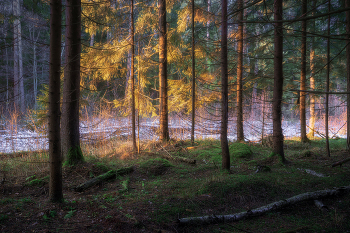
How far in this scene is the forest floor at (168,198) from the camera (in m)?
3.36

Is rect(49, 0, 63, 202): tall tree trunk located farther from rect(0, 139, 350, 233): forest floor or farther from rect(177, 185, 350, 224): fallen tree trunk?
rect(177, 185, 350, 224): fallen tree trunk

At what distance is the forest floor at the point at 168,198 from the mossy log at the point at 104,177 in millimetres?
143

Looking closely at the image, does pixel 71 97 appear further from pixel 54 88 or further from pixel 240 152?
pixel 240 152

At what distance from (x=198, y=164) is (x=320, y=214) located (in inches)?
169

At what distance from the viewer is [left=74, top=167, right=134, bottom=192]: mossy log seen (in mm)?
5209

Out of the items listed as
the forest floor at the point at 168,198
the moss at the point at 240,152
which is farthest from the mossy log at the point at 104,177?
the moss at the point at 240,152

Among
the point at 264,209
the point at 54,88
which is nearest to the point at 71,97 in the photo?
the point at 54,88

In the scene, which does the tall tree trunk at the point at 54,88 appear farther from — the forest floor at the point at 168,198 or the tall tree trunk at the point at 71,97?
the tall tree trunk at the point at 71,97

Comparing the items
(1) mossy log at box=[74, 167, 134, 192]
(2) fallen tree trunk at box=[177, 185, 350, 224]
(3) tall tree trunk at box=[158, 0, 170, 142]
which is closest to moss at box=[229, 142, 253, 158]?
(3) tall tree trunk at box=[158, 0, 170, 142]

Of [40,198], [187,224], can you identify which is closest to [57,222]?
[40,198]

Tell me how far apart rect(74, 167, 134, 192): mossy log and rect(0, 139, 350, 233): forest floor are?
0.14 metres

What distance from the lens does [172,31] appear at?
33.7 ft

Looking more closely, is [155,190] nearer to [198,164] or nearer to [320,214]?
[198,164]

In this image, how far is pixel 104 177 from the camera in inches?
231
